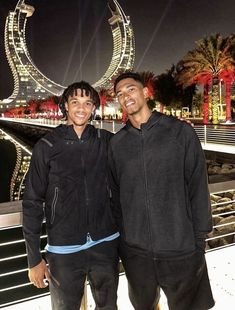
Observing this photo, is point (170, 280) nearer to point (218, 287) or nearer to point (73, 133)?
point (73, 133)

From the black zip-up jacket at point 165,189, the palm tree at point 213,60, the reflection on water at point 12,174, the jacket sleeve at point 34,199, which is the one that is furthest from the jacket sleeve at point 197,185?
the palm tree at point 213,60

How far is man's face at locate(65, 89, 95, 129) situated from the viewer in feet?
5.79

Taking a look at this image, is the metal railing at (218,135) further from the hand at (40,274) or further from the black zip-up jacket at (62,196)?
the hand at (40,274)

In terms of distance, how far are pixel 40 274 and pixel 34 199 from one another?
1.14 ft

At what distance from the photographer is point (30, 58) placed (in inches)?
3602

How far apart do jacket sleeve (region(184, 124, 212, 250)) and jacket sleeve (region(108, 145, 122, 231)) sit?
334mm

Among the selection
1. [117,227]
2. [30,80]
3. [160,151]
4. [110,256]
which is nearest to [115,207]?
[117,227]

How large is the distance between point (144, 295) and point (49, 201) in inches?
24.4

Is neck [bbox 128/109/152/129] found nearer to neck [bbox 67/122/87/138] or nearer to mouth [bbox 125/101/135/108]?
mouth [bbox 125/101/135/108]

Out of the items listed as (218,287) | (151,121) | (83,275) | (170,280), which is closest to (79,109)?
(151,121)

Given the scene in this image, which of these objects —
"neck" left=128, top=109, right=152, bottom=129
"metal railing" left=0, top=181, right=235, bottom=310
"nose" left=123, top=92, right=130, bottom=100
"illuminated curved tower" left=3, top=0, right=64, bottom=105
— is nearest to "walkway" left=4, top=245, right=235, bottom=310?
"metal railing" left=0, top=181, right=235, bottom=310

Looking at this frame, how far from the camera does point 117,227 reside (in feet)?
5.87

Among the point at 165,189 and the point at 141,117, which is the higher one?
the point at 141,117

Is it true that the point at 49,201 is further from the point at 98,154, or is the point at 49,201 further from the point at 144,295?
the point at 144,295
